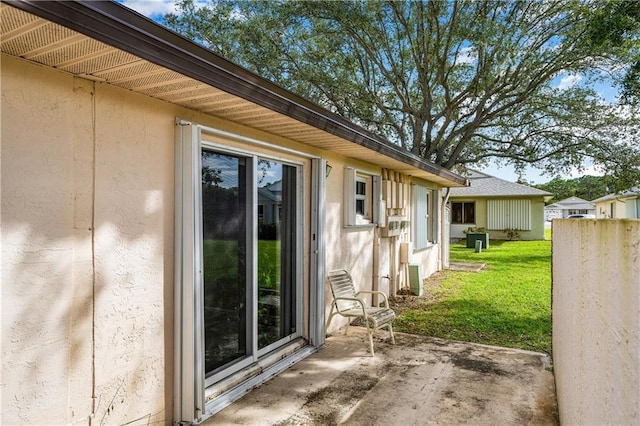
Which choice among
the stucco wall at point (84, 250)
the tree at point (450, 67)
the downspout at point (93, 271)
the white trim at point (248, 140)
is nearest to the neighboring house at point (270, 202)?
the white trim at point (248, 140)

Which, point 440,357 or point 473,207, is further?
point 473,207

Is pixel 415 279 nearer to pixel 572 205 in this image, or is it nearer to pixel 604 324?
pixel 604 324

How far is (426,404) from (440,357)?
1.25m

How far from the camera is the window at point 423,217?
376 inches

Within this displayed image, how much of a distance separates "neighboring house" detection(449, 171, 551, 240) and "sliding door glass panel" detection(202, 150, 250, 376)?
63.3 feet

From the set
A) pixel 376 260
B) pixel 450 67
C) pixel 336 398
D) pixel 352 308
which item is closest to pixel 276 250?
pixel 352 308

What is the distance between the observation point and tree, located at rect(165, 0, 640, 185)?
1208 centimetres

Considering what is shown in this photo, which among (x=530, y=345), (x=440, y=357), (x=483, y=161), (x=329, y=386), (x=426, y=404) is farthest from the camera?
(x=483, y=161)

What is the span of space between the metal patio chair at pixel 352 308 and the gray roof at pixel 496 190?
57.5ft

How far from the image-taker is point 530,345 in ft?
17.0

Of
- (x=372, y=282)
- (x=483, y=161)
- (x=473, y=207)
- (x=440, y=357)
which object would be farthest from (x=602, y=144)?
(x=440, y=357)

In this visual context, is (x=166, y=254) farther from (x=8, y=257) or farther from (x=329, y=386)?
(x=329, y=386)

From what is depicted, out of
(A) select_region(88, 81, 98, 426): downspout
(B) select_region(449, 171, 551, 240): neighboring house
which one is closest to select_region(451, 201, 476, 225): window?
(B) select_region(449, 171, 551, 240): neighboring house

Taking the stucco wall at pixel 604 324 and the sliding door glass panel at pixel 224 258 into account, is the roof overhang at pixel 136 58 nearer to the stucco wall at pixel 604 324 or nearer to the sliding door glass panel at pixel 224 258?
the sliding door glass panel at pixel 224 258
